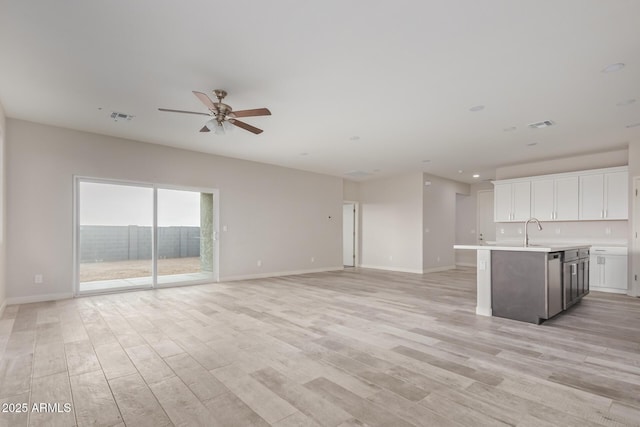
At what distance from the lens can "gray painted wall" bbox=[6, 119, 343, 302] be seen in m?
5.04

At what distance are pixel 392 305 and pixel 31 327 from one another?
4.62 m

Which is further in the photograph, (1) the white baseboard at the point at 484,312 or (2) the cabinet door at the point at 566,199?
(2) the cabinet door at the point at 566,199

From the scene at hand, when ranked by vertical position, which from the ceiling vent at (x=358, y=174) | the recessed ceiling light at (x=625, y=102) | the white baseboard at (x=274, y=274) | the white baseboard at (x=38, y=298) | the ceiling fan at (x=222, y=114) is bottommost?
the white baseboard at (x=274, y=274)

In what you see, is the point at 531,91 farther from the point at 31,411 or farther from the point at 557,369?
the point at 31,411

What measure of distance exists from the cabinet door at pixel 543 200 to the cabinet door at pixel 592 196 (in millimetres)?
529

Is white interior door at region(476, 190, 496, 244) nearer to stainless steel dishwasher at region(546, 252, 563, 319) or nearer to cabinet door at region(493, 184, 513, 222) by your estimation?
cabinet door at region(493, 184, 513, 222)

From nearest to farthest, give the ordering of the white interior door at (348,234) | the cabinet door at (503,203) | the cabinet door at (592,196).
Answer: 1. the cabinet door at (592,196)
2. the cabinet door at (503,203)
3. the white interior door at (348,234)

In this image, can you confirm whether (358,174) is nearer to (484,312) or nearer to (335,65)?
(484,312)

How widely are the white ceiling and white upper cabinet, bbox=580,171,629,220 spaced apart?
3.26ft

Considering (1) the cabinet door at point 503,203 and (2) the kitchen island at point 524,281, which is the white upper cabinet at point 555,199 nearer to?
(1) the cabinet door at point 503,203

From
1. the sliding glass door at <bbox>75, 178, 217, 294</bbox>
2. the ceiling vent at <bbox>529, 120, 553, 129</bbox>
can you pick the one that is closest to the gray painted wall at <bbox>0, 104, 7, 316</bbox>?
the sliding glass door at <bbox>75, 178, 217, 294</bbox>

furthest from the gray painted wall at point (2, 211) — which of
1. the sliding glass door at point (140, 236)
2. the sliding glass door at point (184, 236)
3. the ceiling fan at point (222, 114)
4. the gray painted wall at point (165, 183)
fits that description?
the ceiling fan at point (222, 114)

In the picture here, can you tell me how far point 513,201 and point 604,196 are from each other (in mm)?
1652

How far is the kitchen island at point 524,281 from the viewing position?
3.98 m
